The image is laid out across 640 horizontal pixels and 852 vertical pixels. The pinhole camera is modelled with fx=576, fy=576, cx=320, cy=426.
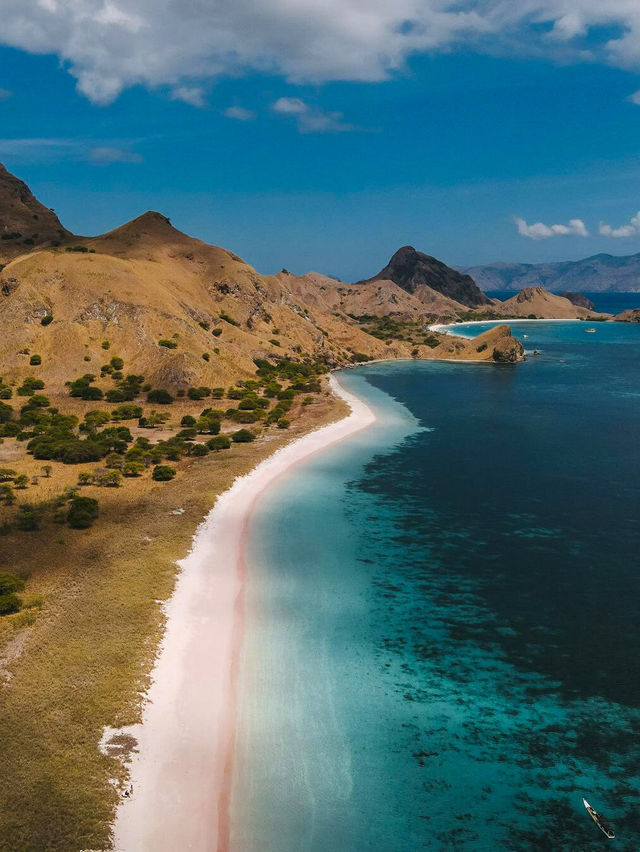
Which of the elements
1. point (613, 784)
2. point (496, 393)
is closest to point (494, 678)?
point (613, 784)

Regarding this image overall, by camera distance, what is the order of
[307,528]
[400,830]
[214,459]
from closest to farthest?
[400,830] → [307,528] → [214,459]

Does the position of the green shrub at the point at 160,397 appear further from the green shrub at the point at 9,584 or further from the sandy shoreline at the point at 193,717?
the green shrub at the point at 9,584

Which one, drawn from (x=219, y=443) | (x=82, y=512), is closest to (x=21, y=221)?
(x=219, y=443)

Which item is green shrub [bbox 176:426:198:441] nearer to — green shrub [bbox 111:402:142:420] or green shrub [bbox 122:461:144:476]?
green shrub [bbox 111:402:142:420]

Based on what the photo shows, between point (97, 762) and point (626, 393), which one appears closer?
point (97, 762)

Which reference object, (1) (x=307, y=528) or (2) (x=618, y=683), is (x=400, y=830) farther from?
(1) (x=307, y=528)

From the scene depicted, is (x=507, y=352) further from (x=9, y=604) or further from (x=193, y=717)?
(x=193, y=717)

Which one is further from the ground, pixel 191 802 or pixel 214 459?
pixel 214 459
